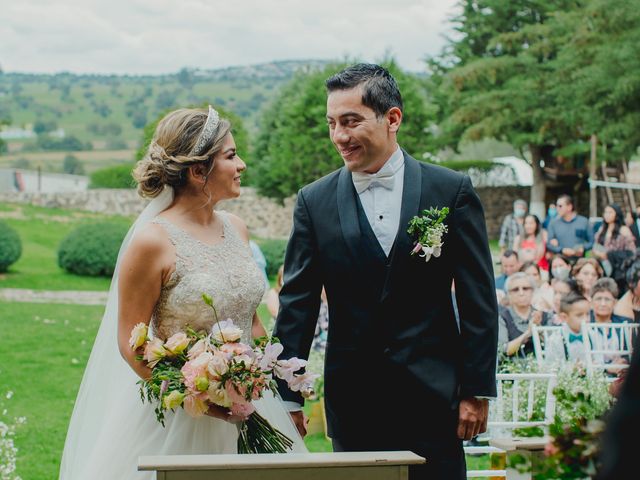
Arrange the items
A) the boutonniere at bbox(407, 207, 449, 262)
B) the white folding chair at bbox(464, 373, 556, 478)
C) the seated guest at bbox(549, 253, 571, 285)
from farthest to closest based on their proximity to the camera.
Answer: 1. the seated guest at bbox(549, 253, 571, 285)
2. the white folding chair at bbox(464, 373, 556, 478)
3. the boutonniere at bbox(407, 207, 449, 262)

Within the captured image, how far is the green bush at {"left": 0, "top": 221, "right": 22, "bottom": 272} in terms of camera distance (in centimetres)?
1819

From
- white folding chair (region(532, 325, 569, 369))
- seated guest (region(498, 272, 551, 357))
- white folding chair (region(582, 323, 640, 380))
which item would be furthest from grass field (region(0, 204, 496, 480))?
white folding chair (region(582, 323, 640, 380))

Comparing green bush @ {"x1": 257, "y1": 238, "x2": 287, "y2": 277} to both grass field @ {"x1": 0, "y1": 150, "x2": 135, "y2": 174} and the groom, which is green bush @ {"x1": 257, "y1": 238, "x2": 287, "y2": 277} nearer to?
the groom

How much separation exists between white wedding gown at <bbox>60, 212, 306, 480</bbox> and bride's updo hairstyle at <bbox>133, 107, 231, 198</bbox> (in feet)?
0.57

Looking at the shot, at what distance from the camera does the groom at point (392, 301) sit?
3.44 meters

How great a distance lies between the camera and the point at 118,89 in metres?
111

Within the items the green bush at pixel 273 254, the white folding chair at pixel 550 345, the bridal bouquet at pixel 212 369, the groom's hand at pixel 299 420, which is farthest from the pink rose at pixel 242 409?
the green bush at pixel 273 254

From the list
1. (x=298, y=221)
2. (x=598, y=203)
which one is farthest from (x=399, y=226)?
(x=598, y=203)

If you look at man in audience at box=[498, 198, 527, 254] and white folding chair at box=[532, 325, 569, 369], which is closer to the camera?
white folding chair at box=[532, 325, 569, 369]

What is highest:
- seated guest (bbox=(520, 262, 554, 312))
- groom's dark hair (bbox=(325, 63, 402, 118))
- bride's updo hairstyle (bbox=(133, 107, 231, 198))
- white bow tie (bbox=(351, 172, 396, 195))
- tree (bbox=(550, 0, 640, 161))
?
tree (bbox=(550, 0, 640, 161))

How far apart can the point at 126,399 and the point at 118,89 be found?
111 metres

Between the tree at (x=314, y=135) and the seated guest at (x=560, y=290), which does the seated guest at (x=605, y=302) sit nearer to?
the seated guest at (x=560, y=290)

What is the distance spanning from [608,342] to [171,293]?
16.2 ft

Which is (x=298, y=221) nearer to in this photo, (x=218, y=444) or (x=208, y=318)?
(x=208, y=318)
